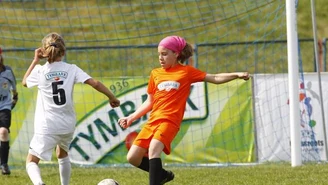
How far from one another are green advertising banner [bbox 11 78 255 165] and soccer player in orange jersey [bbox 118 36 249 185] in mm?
4302

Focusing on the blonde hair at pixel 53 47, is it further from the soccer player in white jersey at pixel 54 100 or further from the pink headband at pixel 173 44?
the pink headband at pixel 173 44

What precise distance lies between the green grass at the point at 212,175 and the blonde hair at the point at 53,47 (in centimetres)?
216

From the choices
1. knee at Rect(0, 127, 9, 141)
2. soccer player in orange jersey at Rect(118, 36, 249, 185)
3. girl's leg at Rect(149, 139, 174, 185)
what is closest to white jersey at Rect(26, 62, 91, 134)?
soccer player in orange jersey at Rect(118, 36, 249, 185)

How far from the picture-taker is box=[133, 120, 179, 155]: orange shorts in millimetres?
7340

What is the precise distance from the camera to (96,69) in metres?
18.8

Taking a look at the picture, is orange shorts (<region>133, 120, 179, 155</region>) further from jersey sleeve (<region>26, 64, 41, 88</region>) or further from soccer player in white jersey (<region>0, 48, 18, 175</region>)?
soccer player in white jersey (<region>0, 48, 18, 175</region>)

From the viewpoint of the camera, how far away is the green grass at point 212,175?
361 inches

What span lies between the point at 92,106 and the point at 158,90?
4758 mm

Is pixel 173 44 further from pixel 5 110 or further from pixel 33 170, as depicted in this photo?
Result: pixel 5 110

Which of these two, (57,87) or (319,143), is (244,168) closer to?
(319,143)

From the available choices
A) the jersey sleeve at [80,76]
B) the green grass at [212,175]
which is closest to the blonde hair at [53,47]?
the jersey sleeve at [80,76]

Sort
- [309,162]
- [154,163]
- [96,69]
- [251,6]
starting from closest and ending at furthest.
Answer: [154,163] < [309,162] < [251,6] < [96,69]

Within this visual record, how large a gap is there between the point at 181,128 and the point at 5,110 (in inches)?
112

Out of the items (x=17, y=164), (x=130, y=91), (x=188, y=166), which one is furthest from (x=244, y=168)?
(x=17, y=164)
